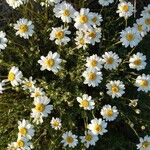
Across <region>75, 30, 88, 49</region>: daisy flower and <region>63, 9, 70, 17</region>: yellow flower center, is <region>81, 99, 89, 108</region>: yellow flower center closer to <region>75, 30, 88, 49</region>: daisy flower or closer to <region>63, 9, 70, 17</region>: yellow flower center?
<region>75, 30, 88, 49</region>: daisy flower

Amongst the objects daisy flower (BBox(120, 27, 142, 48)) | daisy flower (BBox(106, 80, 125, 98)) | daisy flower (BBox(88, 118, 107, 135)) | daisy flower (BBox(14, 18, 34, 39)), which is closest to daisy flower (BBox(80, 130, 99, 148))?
daisy flower (BBox(88, 118, 107, 135))

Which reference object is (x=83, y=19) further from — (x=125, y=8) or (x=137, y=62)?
(x=137, y=62)

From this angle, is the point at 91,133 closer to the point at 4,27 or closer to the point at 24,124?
the point at 24,124

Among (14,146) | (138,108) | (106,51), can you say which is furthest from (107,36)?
(14,146)

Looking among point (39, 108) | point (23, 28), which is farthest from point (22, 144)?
point (23, 28)

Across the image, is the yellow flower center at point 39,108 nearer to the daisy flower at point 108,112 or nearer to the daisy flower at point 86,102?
the daisy flower at point 86,102

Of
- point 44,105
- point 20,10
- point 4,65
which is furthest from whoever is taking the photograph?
point 20,10

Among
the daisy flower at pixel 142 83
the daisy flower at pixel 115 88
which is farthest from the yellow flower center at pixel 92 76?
the daisy flower at pixel 142 83
